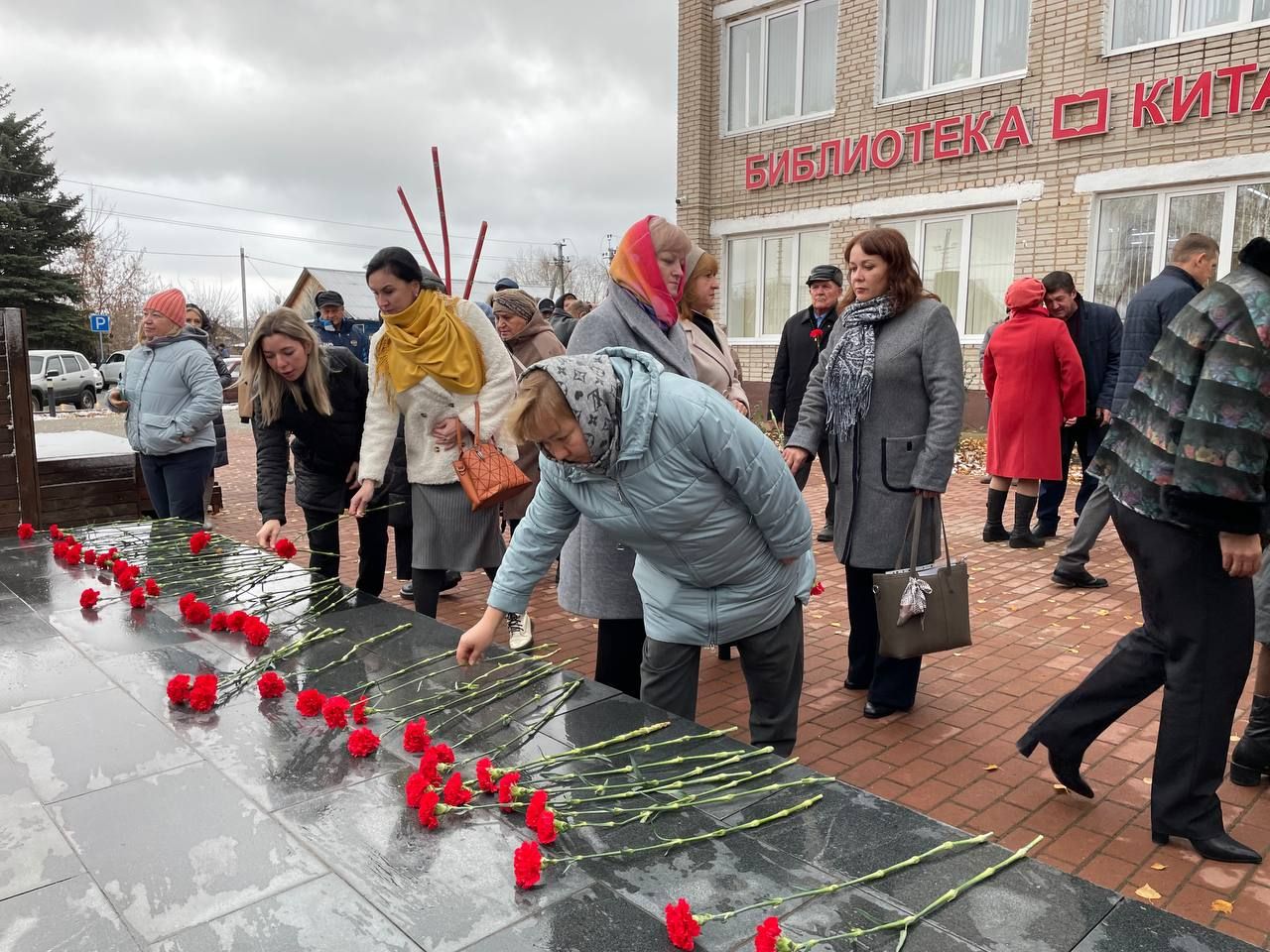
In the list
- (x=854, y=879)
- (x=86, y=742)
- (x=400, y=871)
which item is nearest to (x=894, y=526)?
(x=854, y=879)

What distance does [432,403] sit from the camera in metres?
3.91

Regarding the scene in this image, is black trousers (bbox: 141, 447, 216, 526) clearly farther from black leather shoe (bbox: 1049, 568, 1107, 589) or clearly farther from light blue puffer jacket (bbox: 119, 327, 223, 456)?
black leather shoe (bbox: 1049, 568, 1107, 589)

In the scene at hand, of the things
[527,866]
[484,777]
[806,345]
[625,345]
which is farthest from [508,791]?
[806,345]

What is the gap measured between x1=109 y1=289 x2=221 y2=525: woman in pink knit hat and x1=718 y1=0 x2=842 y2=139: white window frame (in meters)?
10.5

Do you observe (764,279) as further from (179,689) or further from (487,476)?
(179,689)

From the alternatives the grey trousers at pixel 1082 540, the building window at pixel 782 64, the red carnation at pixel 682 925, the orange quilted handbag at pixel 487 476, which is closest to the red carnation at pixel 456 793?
the red carnation at pixel 682 925

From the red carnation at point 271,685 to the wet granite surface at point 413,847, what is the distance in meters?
0.04

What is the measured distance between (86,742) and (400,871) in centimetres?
109

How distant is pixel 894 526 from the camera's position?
356 centimetres

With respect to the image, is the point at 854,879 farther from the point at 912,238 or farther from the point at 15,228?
the point at 15,228

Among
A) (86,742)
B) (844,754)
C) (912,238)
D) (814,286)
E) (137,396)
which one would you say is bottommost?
(844,754)

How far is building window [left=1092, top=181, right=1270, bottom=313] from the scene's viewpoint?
32.7ft

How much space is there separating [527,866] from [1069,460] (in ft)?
21.5

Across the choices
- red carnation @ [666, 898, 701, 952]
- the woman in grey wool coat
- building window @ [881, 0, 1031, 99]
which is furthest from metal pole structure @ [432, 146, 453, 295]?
building window @ [881, 0, 1031, 99]
